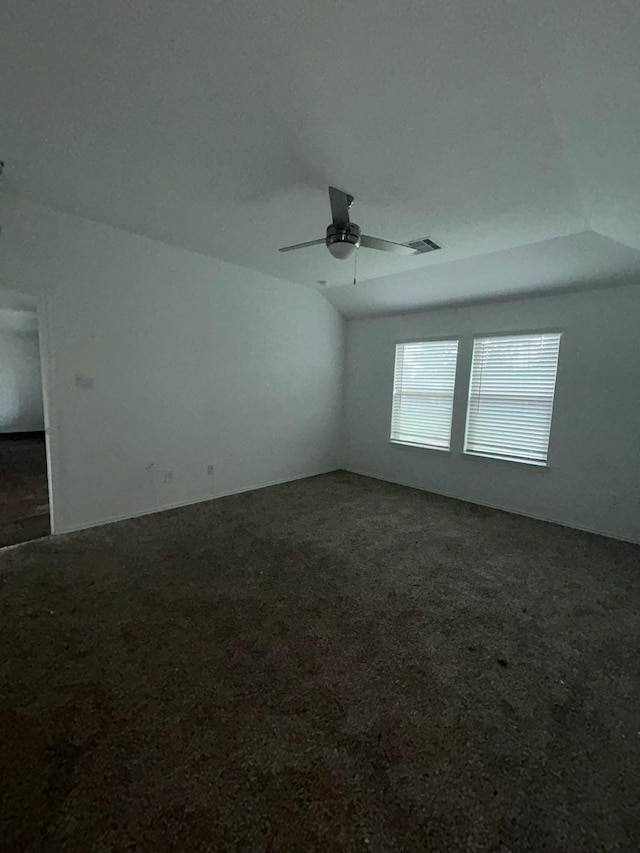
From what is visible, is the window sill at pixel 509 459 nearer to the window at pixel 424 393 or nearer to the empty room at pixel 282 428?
the empty room at pixel 282 428

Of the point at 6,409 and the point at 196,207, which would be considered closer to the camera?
the point at 196,207

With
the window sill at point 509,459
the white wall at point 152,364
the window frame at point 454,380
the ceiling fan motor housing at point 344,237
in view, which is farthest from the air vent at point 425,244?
the window sill at point 509,459

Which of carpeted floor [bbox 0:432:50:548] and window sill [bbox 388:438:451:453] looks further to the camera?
window sill [bbox 388:438:451:453]

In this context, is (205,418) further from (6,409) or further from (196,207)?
(6,409)

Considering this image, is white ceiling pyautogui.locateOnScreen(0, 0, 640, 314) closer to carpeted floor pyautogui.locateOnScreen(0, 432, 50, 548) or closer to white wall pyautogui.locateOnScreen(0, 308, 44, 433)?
carpeted floor pyautogui.locateOnScreen(0, 432, 50, 548)

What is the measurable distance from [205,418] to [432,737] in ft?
11.8

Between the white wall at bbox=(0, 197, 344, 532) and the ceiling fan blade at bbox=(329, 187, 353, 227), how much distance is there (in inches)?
87.8

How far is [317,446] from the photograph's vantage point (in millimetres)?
5668

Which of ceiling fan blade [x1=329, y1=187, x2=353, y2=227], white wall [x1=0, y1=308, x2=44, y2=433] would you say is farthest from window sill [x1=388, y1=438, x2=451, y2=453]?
white wall [x1=0, y1=308, x2=44, y2=433]

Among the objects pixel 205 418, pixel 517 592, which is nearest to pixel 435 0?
pixel 517 592

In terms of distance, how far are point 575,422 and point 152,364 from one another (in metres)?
4.45

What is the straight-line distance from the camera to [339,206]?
2.24m

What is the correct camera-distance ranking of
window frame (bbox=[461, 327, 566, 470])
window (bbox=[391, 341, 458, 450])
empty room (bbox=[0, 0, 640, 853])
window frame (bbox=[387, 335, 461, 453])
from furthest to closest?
window (bbox=[391, 341, 458, 450]) < window frame (bbox=[387, 335, 461, 453]) < window frame (bbox=[461, 327, 566, 470]) < empty room (bbox=[0, 0, 640, 853])

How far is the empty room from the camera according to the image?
131 centimetres
